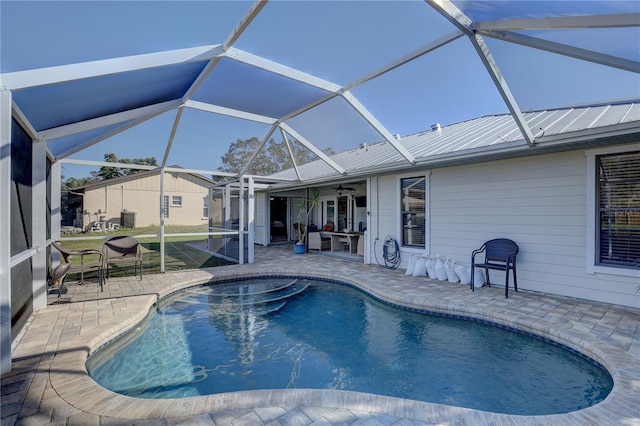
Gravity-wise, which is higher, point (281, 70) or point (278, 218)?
point (281, 70)

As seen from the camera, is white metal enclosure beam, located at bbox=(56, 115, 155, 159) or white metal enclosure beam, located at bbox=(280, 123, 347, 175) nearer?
white metal enclosure beam, located at bbox=(56, 115, 155, 159)

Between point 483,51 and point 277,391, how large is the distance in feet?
14.4

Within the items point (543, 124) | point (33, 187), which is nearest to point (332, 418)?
point (33, 187)

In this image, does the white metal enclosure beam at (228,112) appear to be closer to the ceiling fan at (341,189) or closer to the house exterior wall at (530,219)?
the ceiling fan at (341,189)

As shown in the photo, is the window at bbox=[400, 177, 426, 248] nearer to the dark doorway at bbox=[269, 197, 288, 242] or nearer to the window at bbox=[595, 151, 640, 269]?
the window at bbox=[595, 151, 640, 269]

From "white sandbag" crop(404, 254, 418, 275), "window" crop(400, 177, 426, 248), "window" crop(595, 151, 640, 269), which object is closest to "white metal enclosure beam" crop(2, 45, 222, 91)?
"window" crop(400, 177, 426, 248)

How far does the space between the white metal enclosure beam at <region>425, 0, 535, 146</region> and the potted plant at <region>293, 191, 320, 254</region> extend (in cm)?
742

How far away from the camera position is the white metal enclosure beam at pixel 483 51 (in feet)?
10.4

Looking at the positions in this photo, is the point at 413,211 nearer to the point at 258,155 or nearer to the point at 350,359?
the point at 258,155

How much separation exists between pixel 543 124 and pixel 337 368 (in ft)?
17.8

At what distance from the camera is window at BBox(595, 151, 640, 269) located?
15.6ft

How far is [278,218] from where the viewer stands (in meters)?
14.5

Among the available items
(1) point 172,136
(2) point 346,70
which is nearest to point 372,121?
(2) point 346,70

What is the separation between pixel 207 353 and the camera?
400 centimetres
